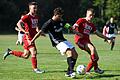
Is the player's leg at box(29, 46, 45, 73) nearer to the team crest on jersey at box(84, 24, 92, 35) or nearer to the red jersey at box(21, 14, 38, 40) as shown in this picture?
the red jersey at box(21, 14, 38, 40)

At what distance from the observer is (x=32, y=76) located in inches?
484

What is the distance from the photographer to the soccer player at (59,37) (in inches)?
475

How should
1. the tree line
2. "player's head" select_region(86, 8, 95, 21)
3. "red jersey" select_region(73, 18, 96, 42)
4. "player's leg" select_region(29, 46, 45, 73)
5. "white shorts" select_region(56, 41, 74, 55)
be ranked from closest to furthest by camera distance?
"white shorts" select_region(56, 41, 74, 55) < "player's head" select_region(86, 8, 95, 21) < "red jersey" select_region(73, 18, 96, 42) < "player's leg" select_region(29, 46, 45, 73) < the tree line

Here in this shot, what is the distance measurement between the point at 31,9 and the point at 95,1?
7034 cm

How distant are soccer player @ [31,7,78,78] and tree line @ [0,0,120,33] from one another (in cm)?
5648

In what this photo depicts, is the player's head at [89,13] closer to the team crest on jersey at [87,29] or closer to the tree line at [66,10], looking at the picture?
the team crest on jersey at [87,29]

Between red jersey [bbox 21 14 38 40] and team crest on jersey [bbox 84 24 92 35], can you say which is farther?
red jersey [bbox 21 14 38 40]

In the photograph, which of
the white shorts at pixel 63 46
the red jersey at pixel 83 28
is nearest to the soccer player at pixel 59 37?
the white shorts at pixel 63 46

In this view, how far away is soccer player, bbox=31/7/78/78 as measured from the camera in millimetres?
12055

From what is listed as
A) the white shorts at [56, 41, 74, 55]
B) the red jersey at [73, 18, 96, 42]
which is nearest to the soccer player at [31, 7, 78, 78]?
the white shorts at [56, 41, 74, 55]

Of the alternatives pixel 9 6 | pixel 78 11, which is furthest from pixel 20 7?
pixel 78 11

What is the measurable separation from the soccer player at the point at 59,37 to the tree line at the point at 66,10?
185 feet

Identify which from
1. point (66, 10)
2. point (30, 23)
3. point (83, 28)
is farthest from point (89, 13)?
point (66, 10)

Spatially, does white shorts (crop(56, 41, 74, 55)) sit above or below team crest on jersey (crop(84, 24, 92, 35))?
below
